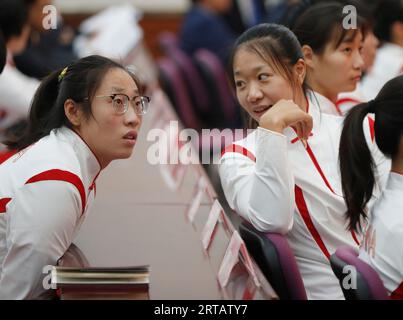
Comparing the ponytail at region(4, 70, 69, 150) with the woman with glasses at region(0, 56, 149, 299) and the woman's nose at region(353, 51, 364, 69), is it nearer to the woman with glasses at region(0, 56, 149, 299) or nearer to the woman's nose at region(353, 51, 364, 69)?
the woman with glasses at region(0, 56, 149, 299)

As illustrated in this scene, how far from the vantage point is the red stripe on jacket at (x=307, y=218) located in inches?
69.2

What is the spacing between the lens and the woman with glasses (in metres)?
1.59

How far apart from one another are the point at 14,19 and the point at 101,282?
1391 millimetres

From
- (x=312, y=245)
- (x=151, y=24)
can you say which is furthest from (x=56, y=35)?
(x=151, y=24)

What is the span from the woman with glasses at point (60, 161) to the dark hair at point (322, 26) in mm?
343

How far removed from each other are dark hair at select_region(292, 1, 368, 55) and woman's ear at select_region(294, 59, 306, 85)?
5 cm

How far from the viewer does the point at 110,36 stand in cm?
410

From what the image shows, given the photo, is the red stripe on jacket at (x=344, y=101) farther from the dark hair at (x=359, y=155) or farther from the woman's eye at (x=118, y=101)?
the woman's eye at (x=118, y=101)

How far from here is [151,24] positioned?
22.5 feet

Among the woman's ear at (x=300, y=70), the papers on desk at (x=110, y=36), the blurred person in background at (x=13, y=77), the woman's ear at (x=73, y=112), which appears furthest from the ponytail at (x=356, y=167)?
the papers on desk at (x=110, y=36)

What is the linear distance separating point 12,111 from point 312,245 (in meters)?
1.34

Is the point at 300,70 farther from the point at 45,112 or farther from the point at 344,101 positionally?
the point at 45,112

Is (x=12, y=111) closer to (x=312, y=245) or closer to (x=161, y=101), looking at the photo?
(x=161, y=101)

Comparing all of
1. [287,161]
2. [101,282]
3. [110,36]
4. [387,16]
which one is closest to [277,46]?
[287,161]
